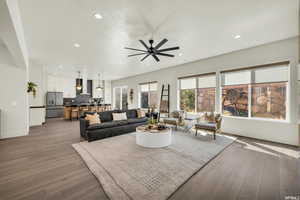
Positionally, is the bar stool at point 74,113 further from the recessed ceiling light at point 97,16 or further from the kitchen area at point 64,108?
the recessed ceiling light at point 97,16

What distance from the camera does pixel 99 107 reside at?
28.0ft

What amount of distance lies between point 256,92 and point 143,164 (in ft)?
14.7

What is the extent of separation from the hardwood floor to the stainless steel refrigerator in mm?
5642

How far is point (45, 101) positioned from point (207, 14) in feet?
33.0

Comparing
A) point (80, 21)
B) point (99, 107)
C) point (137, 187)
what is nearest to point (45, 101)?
point (99, 107)

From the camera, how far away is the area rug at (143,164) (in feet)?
5.82

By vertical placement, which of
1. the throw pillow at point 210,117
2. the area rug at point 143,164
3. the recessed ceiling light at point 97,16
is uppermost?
the recessed ceiling light at point 97,16

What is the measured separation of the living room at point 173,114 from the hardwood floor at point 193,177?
19mm

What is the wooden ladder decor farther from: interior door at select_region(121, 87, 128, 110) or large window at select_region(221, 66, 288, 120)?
interior door at select_region(121, 87, 128, 110)

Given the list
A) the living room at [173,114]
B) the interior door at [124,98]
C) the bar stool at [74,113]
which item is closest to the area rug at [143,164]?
the living room at [173,114]

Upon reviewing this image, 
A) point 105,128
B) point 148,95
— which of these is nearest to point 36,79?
point 105,128

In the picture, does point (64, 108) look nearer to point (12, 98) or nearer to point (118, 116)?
point (12, 98)

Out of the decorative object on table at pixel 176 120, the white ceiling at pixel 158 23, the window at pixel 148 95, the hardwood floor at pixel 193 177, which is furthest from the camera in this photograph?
the window at pixel 148 95

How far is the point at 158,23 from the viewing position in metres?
2.76
